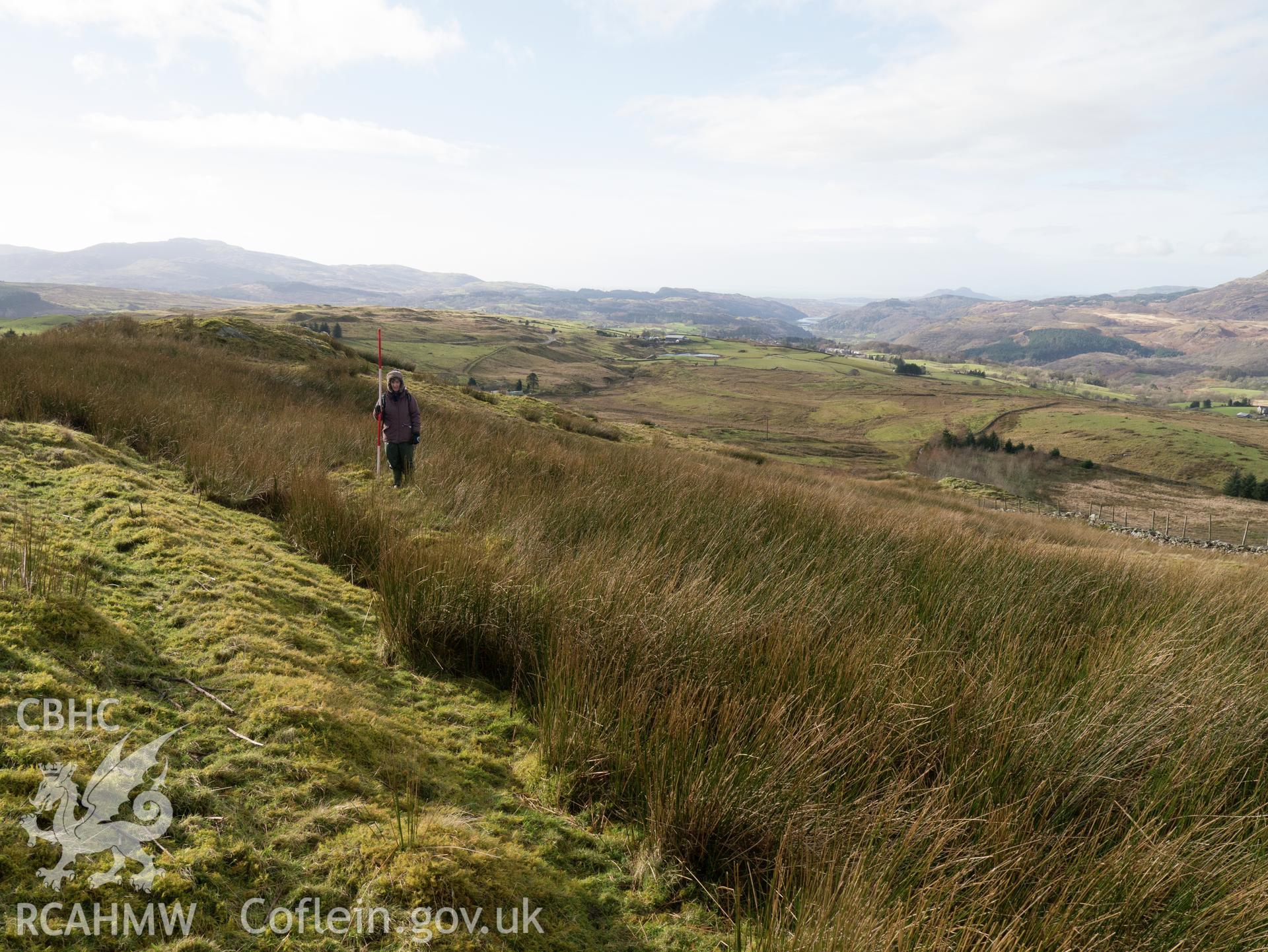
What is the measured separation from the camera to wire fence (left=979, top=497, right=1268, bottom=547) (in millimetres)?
47344

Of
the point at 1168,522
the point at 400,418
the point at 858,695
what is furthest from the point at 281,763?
the point at 1168,522

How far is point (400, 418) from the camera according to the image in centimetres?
814

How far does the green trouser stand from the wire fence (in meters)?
44.7

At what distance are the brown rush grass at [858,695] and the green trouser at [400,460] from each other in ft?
2.97

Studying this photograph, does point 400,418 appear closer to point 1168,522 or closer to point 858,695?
point 858,695

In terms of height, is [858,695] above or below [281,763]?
above

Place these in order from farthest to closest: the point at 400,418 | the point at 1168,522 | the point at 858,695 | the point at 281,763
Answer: the point at 1168,522 → the point at 400,418 → the point at 858,695 → the point at 281,763

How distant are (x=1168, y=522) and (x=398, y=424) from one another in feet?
194

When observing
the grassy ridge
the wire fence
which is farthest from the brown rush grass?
the wire fence

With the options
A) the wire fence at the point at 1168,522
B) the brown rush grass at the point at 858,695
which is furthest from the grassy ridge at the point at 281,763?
the wire fence at the point at 1168,522

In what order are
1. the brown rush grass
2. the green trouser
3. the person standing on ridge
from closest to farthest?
1. the brown rush grass
2. the person standing on ridge
3. the green trouser

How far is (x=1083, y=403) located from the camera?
4806 inches

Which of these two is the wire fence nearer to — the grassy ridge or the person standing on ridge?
the person standing on ridge

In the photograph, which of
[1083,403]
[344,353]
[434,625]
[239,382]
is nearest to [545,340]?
[1083,403]
